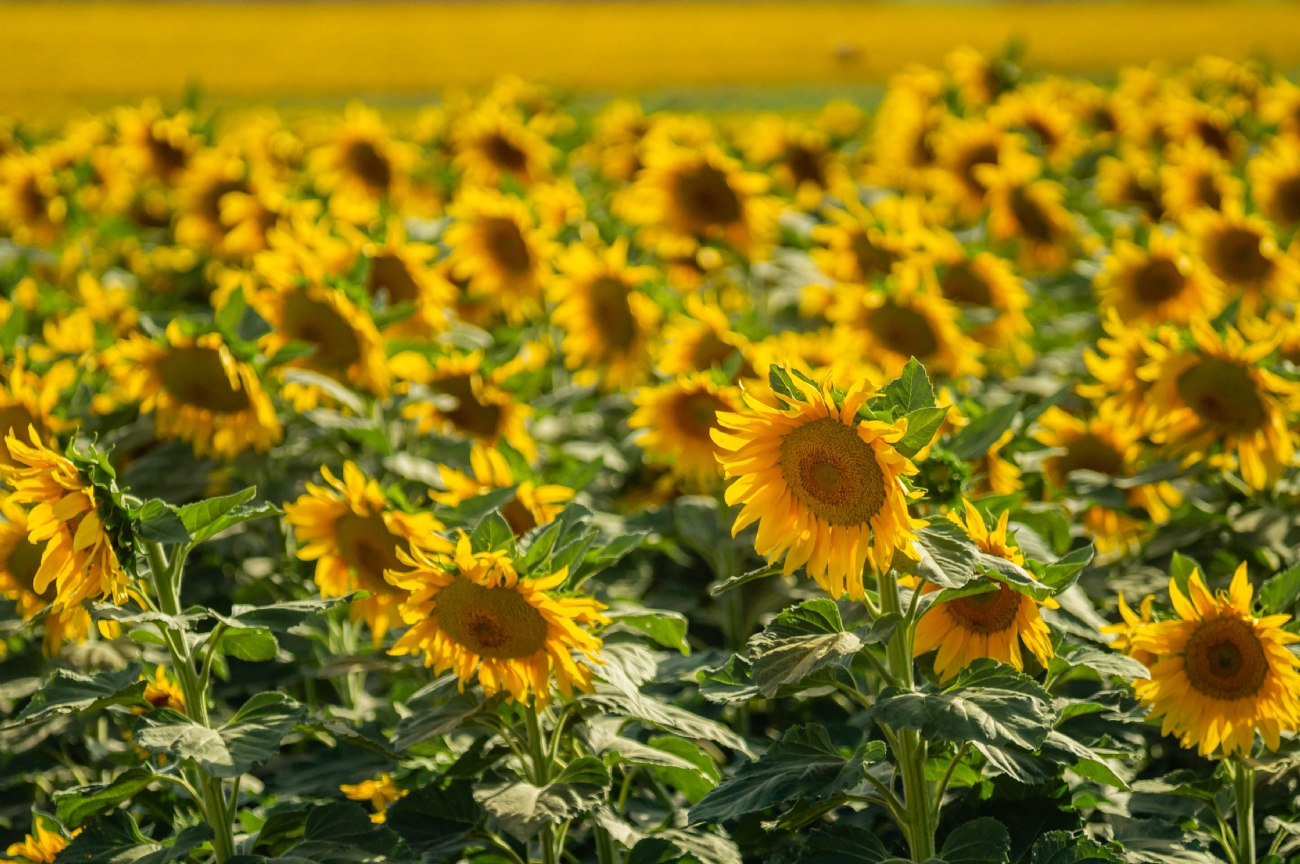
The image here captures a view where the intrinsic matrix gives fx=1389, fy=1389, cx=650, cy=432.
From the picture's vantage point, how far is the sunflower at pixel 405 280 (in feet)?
14.8

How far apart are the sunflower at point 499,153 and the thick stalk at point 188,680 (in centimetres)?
403

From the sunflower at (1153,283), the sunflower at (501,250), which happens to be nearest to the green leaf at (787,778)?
the sunflower at (1153,283)

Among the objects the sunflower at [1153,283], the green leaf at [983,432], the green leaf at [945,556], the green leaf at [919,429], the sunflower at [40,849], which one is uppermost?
the green leaf at [919,429]

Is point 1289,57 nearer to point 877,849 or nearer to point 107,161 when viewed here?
point 107,161

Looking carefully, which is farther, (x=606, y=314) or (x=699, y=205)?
(x=699, y=205)

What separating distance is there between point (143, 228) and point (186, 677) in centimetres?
472

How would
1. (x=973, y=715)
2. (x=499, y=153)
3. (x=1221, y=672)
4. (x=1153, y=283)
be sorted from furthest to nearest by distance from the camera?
(x=499, y=153) → (x=1153, y=283) → (x=1221, y=672) → (x=973, y=715)

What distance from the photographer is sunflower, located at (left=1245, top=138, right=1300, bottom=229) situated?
583 cm

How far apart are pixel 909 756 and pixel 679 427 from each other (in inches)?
62.5

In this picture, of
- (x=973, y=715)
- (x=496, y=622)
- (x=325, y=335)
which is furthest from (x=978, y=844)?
(x=325, y=335)

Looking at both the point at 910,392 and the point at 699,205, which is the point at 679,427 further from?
the point at 699,205

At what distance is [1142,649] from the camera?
105 inches

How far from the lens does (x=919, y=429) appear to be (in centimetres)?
222

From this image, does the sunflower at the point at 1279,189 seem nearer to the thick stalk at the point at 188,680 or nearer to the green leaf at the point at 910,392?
the green leaf at the point at 910,392
